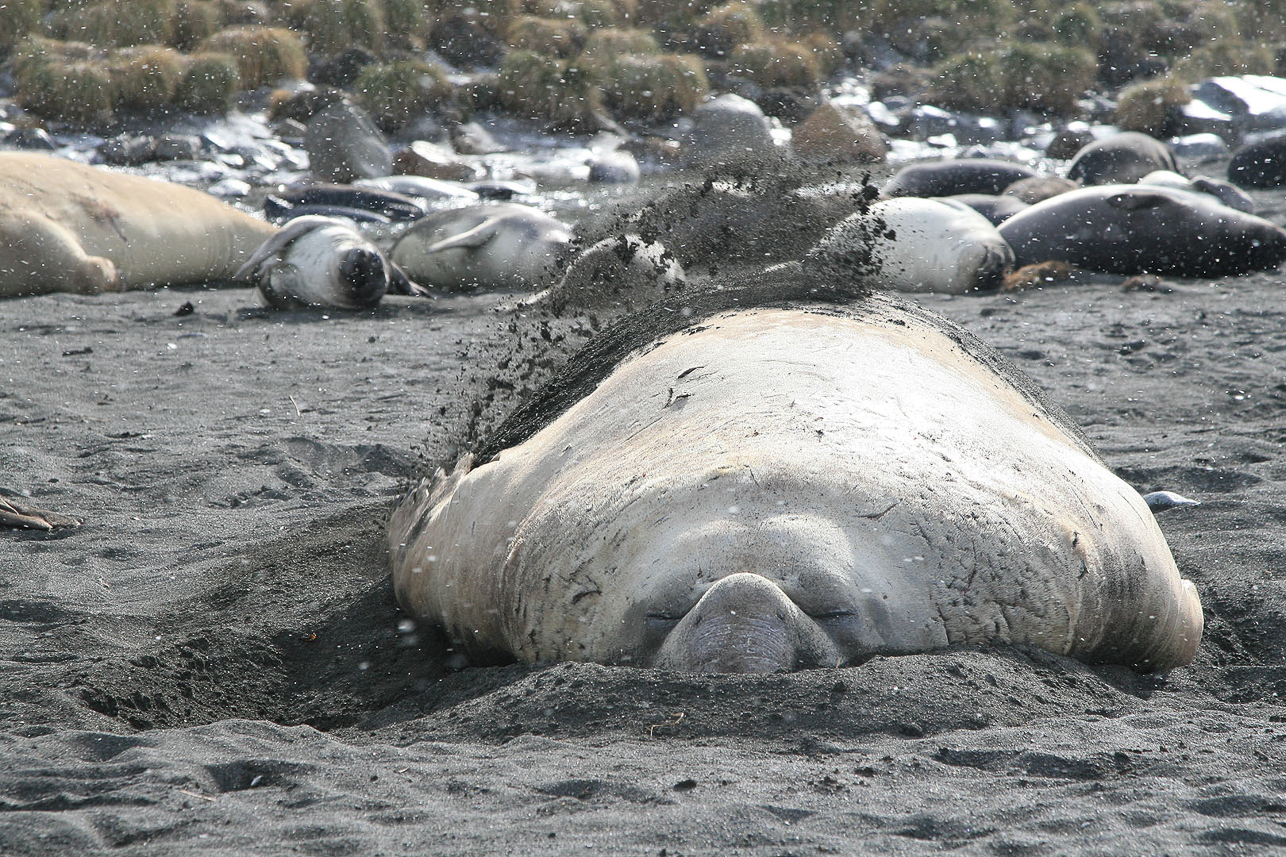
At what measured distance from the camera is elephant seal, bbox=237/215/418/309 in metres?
8.21

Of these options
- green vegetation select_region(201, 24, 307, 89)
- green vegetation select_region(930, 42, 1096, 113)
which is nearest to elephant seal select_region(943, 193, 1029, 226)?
green vegetation select_region(930, 42, 1096, 113)

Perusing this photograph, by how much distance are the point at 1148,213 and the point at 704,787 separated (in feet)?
27.2

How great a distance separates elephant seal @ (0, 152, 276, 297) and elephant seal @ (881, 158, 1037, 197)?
587 cm

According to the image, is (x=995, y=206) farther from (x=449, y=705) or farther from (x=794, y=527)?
(x=449, y=705)

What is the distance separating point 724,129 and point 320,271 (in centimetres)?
913

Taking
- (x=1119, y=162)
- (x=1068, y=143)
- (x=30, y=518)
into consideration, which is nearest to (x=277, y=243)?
(x=30, y=518)

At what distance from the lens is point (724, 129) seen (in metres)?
16.3

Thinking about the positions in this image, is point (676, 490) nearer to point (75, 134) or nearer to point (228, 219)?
point (228, 219)

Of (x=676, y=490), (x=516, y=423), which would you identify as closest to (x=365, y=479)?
(x=516, y=423)

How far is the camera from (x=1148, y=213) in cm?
894

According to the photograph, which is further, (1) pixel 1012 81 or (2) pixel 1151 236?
(1) pixel 1012 81

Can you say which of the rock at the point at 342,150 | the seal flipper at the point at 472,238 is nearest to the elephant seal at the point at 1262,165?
the seal flipper at the point at 472,238

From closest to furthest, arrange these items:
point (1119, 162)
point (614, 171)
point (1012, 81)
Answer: point (1119, 162) → point (614, 171) → point (1012, 81)

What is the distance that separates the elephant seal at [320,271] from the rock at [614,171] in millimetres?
6651
